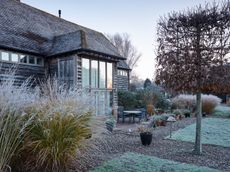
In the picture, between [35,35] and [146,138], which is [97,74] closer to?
[35,35]

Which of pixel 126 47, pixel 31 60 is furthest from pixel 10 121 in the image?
pixel 126 47

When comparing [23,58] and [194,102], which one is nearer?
[23,58]

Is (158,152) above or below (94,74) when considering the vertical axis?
below

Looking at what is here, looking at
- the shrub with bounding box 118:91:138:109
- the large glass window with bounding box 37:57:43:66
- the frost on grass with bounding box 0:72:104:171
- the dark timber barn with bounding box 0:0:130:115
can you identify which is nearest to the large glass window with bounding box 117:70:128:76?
the shrub with bounding box 118:91:138:109

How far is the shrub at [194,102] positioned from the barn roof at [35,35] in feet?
21.8

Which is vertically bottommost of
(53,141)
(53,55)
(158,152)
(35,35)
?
(158,152)

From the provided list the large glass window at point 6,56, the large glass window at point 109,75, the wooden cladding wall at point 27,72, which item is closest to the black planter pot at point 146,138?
the wooden cladding wall at point 27,72

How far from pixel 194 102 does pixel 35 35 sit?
38.1 ft

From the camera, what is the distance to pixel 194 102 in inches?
620

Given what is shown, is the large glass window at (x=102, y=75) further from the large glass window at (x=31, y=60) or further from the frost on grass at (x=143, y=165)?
the frost on grass at (x=143, y=165)

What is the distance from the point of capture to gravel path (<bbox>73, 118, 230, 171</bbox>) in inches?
181

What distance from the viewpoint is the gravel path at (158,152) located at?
4.59m

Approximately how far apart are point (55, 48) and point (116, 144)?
7.03 m

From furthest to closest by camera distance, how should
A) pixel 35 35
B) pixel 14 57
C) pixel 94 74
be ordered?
pixel 35 35 → pixel 94 74 → pixel 14 57
